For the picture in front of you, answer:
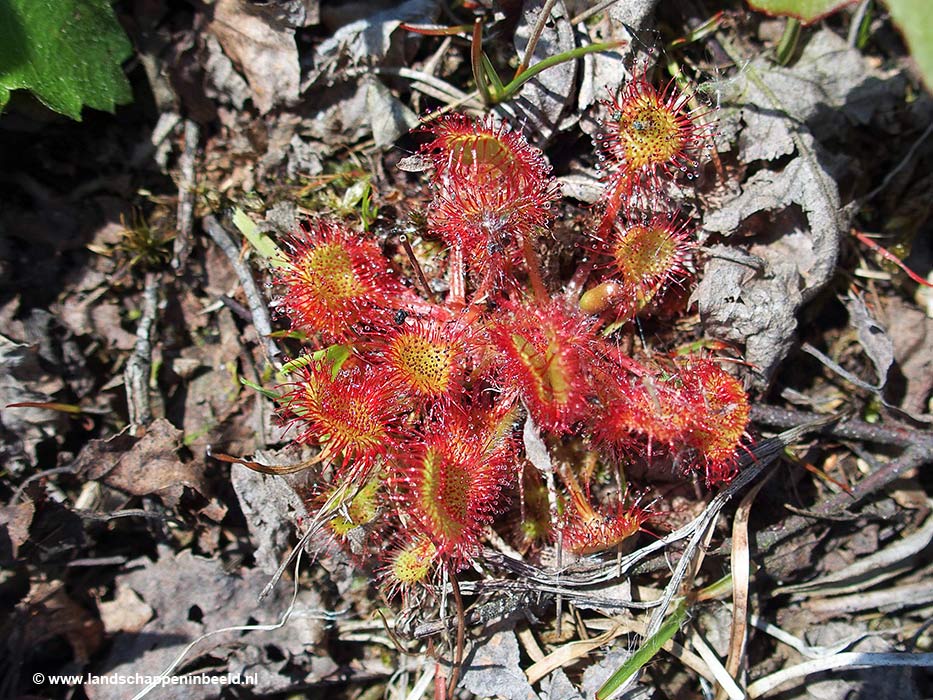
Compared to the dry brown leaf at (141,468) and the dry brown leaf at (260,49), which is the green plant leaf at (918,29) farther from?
the dry brown leaf at (141,468)

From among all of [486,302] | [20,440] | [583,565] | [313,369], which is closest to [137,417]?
[20,440]

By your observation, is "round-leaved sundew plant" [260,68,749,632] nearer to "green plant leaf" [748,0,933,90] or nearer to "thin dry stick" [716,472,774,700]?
"thin dry stick" [716,472,774,700]

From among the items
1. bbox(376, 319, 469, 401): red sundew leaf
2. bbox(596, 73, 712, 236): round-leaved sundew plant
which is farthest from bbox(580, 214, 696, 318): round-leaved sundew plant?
bbox(376, 319, 469, 401): red sundew leaf

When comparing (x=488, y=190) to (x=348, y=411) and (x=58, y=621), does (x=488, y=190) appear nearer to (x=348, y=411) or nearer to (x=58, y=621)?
(x=348, y=411)

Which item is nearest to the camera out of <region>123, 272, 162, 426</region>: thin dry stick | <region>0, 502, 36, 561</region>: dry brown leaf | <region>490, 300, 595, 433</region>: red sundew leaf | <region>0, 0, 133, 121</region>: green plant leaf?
<region>490, 300, 595, 433</region>: red sundew leaf

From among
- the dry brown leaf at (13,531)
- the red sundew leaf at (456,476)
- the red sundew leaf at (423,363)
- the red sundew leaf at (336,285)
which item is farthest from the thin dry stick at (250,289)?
the dry brown leaf at (13,531)
